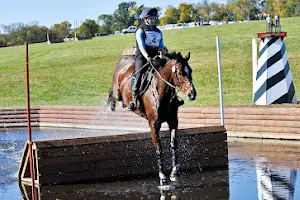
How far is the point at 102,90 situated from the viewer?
35.9 meters

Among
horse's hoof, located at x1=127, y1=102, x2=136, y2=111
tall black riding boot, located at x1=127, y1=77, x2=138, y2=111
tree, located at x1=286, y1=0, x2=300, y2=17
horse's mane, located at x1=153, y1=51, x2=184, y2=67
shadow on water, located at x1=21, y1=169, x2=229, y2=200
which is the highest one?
tree, located at x1=286, y1=0, x2=300, y2=17

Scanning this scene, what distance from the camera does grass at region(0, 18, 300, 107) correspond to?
32.2 m

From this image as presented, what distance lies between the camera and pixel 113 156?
12.1 meters

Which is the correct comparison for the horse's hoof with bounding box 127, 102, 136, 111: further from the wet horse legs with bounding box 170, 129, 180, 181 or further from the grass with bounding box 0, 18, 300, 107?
the grass with bounding box 0, 18, 300, 107

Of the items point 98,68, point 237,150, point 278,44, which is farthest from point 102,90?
point 237,150

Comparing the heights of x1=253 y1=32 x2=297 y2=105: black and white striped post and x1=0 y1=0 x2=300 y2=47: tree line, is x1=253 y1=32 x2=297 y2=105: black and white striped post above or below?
below

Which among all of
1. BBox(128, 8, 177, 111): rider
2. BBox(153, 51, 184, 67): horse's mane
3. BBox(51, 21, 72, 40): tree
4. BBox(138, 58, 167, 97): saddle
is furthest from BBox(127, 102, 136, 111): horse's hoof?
BBox(51, 21, 72, 40): tree

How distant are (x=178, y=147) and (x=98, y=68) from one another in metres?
32.8

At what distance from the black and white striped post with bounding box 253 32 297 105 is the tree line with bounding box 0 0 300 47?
266ft

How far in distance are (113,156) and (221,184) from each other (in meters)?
2.08

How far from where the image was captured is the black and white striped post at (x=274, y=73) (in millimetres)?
20281

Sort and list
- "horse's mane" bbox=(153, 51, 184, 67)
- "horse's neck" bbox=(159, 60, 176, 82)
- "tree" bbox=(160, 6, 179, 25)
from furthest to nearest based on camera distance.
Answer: "tree" bbox=(160, 6, 179, 25) < "horse's mane" bbox=(153, 51, 184, 67) < "horse's neck" bbox=(159, 60, 176, 82)

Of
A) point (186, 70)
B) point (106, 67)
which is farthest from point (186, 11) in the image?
point (186, 70)

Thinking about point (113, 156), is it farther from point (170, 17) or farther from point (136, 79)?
point (170, 17)
